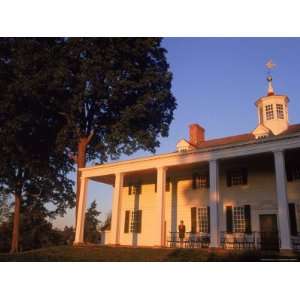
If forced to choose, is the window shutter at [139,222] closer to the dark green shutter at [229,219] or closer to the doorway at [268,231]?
the dark green shutter at [229,219]

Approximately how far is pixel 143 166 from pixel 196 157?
3.60 meters

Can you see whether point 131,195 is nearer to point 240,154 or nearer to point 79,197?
point 79,197

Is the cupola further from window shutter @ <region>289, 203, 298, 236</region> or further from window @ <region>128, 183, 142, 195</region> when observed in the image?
window @ <region>128, 183, 142, 195</region>

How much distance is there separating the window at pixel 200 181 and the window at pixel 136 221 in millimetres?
4607

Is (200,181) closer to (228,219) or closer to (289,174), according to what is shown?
(228,219)

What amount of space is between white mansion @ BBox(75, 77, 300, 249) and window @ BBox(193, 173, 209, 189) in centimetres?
6

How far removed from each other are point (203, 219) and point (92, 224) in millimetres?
52817

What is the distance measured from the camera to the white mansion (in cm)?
1638

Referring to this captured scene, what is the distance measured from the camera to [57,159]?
26750 millimetres

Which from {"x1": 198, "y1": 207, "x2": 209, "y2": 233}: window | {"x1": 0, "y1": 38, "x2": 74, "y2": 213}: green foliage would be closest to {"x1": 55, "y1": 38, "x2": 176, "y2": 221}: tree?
{"x1": 0, "y1": 38, "x2": 74, "y2": 213}: green foliage

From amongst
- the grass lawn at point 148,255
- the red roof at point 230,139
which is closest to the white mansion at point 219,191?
the red roof at point 230,139

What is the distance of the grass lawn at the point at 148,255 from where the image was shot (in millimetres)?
13102

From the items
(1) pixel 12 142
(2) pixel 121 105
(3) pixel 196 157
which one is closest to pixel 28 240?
(1) pixel 12 142

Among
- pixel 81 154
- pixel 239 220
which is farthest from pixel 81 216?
pixel 239 220
